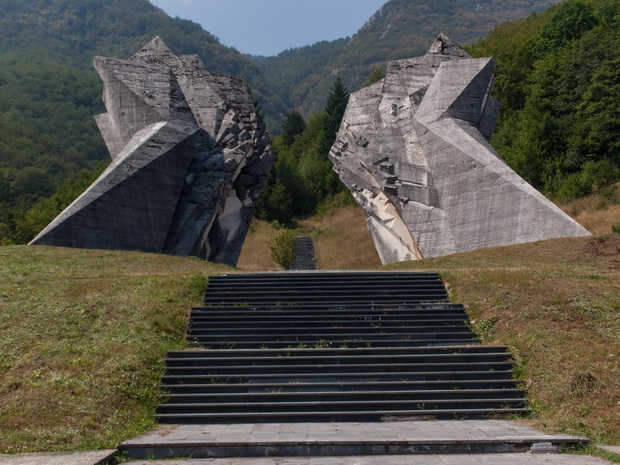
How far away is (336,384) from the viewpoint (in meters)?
7.75

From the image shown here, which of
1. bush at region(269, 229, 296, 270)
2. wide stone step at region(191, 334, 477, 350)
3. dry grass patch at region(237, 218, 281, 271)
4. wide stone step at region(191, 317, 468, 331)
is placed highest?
wide stone step at region(191, 317, 468, 331)

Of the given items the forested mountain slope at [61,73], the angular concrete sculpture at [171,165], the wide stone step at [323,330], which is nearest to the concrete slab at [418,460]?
the wide stone step at [323,330]

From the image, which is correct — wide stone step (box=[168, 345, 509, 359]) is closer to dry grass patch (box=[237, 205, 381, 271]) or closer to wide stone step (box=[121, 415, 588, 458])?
wide stone step (box=[121, 415, 588, 458])

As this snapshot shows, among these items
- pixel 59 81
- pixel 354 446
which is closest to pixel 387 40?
pixel 59 81

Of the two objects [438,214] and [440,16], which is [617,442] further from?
[440,16]

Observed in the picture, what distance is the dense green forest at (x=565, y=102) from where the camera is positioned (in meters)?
24.8

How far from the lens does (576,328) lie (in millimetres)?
8594

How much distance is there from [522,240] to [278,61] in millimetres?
128031

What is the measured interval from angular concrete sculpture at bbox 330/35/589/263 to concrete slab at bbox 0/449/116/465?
39.4 feet

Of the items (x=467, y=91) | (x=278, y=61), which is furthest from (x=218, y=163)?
(x=278, y=61)

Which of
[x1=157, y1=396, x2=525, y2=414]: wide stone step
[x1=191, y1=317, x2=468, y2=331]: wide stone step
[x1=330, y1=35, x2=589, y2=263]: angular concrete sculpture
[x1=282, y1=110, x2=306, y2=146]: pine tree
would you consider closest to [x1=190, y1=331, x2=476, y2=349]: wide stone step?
[x1=191, y1=317, x2=468, y2=331]: wide stone step

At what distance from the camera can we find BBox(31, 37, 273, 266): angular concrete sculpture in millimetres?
15852

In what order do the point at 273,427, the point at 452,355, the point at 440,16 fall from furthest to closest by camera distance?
the point at 440,16 < the point at 452,355 < the point at 273,427

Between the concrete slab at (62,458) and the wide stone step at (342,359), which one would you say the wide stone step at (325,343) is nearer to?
the wide stone step at (342,359)
